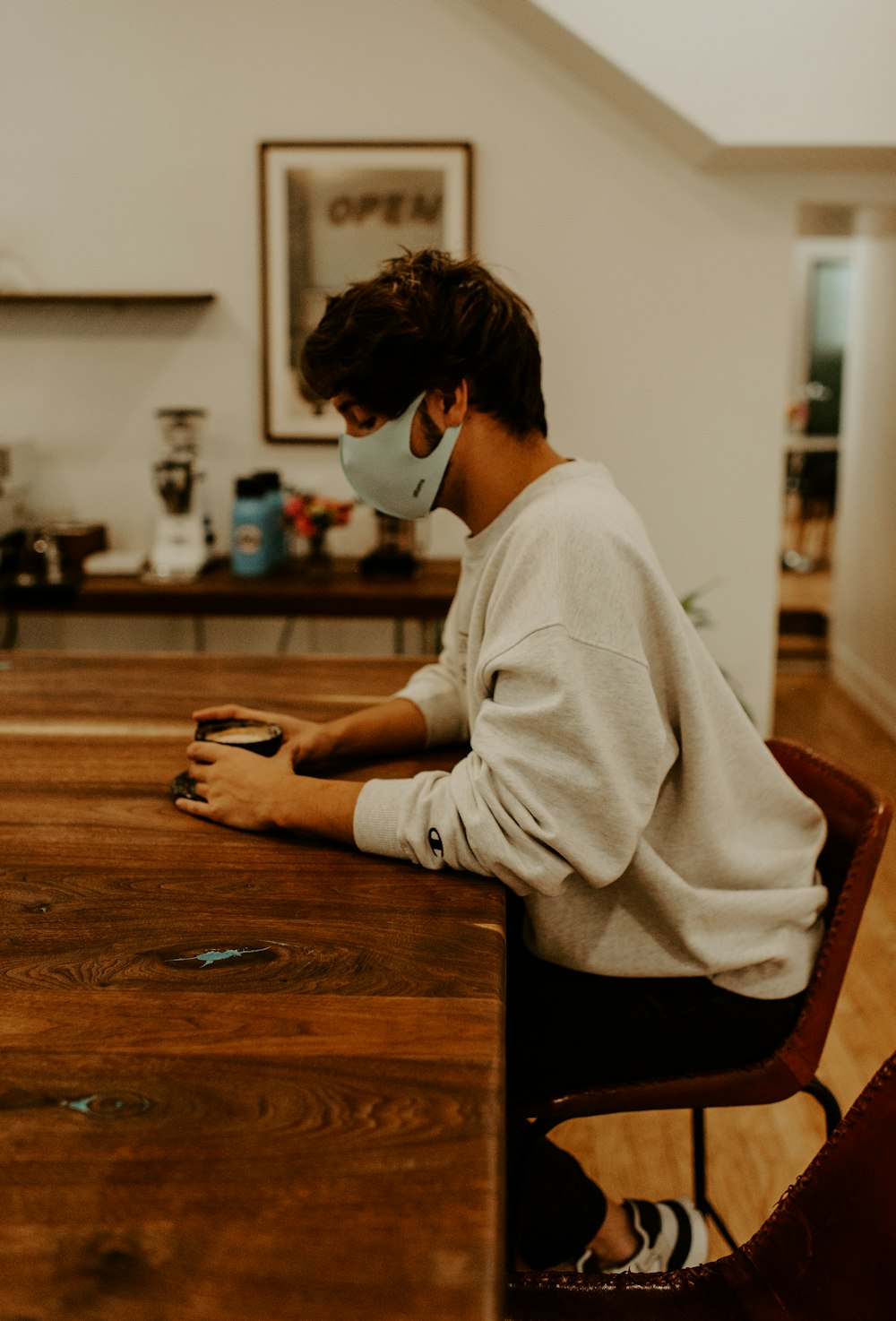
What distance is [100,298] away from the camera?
360cm

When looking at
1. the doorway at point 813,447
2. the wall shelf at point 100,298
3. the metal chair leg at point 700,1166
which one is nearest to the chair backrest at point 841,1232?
the metal chair leg at point 700,1166

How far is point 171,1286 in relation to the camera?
61cm

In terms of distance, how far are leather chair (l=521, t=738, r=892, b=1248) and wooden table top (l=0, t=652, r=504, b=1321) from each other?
13.6 inches

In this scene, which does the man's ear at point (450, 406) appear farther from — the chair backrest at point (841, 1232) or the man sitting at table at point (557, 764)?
the chair backrest at point (841, 1232)

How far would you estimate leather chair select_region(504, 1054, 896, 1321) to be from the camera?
0.91 metres

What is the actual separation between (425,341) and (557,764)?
0.49 m

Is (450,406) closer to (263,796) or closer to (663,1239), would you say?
(263,796)

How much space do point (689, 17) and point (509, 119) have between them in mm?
592

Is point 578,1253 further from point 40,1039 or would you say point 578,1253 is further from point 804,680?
point 804,680

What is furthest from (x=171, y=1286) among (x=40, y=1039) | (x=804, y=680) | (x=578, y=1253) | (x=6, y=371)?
(x=804, y=680)

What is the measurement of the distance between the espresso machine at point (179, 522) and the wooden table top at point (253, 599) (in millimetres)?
107

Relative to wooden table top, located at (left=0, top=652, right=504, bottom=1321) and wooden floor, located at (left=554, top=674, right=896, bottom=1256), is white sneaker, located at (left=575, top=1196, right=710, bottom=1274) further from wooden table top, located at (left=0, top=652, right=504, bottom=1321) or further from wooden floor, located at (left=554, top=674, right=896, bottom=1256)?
wooden table top, located at (left=0, top=652, right=504, bottom=1321)

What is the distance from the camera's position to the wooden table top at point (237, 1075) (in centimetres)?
62

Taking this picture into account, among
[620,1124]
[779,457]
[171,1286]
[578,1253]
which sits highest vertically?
[779,457]
